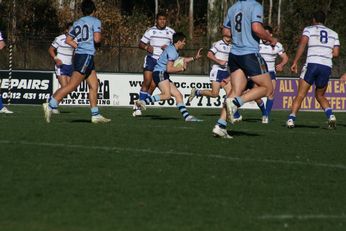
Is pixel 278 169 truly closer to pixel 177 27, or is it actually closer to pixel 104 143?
pixel 104 143

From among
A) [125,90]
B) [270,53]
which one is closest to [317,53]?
[270,53]

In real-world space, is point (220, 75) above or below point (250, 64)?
below

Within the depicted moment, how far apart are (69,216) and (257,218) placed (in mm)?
1447

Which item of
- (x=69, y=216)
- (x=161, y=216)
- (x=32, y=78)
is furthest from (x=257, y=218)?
(x=32, y=78)

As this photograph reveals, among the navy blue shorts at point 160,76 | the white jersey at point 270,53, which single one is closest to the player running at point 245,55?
the navy blue shorts at point 160,76

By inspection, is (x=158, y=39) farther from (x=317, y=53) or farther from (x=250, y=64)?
(x=250, y=64)

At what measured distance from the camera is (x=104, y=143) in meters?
13.8

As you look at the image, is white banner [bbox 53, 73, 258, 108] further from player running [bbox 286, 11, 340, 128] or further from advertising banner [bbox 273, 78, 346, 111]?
player running [bbox 286, 11, 340, 128]

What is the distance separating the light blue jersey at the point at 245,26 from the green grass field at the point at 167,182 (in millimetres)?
1253

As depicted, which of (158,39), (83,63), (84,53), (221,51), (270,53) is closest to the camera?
(83,63)

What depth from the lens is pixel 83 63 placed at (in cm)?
1855

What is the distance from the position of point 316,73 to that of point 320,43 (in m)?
0.51

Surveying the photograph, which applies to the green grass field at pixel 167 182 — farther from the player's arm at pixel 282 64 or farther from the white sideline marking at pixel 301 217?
the player's arm at pixel 282 64

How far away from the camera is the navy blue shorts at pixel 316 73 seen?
18734 mm
